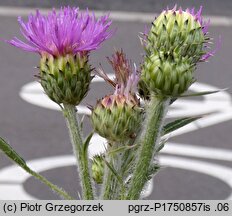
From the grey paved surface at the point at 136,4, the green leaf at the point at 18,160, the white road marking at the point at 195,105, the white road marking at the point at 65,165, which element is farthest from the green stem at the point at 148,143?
the grey paved surface at the point at 136,4

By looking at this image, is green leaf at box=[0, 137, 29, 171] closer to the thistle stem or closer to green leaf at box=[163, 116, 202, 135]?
the thistle stem

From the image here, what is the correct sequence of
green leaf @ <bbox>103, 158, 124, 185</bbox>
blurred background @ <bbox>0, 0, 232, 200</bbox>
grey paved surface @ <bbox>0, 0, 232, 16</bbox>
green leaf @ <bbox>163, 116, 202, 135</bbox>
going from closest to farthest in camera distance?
green leaf @ <bbox>103, 158, 124, 185</bbox>, green leaf @ <bbox>163, 116, 202, 135</bbox>, blurred background @ <bbox>0, 0, 232, 200</bbox>, grey paved surface @ <bbox>0, 0, 232, 16</bbox>

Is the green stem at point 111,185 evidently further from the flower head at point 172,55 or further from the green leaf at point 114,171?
the flower head at point 172,55

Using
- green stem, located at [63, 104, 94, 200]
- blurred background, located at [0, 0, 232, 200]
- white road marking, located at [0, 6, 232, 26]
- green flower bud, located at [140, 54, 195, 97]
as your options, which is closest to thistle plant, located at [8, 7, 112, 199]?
green stem, located at [63, 104, 94, 200]

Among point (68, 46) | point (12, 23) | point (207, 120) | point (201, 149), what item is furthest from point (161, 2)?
point (68, 46)

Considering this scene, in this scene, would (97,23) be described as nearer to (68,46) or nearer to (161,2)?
(68,46)

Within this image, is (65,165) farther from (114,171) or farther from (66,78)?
(114,171)
